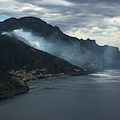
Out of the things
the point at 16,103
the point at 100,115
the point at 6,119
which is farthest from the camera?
the point at 16,103

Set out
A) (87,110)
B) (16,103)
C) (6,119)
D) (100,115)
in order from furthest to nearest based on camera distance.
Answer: (16,103) → (87,110) → (100,115) → (6,119)

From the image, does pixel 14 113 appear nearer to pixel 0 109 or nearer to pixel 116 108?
pixel 0 109

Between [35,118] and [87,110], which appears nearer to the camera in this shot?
[35,118]

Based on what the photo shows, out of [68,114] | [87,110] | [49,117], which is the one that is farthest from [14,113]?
[87,110]

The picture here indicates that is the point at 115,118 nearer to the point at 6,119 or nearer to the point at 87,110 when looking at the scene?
the point at 87,110

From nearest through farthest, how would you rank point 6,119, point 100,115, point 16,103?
1. point 6,119
2. point 100,115
3. point 16,103

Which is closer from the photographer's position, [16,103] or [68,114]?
[68,114]

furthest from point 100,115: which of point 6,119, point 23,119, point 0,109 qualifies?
point 0,109

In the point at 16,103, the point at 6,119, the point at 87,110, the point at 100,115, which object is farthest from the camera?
the point at 16,103

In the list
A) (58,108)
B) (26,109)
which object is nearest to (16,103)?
(26,109)
